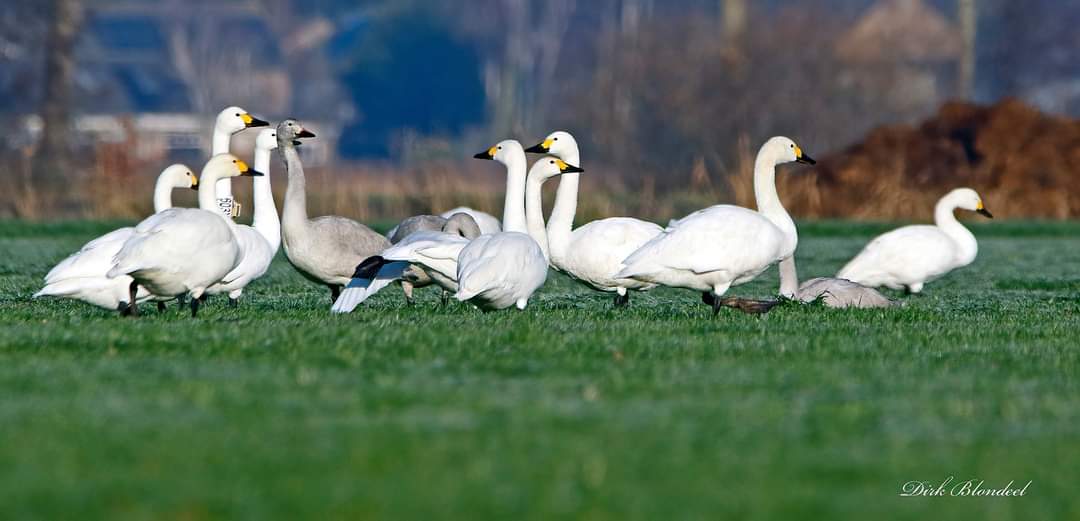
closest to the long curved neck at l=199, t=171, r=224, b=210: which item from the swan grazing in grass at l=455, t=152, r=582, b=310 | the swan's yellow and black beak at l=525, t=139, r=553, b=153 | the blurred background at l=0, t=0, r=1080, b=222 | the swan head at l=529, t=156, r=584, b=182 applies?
the swan grazing in grass at l=455, t=152, r=582, b=310

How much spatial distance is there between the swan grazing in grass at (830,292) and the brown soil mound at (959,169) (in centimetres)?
1401

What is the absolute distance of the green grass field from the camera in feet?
13.8

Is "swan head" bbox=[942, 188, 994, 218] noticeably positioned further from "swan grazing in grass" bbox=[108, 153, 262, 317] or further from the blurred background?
"swan grazing in grass" bbox=[108, 153, 262, 317]

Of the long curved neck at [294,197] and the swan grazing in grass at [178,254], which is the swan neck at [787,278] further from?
the swan grazing in grass at [178,254]

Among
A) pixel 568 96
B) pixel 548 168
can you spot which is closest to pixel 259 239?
pixel 548 168

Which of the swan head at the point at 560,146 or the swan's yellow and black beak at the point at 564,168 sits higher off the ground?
the swan head at the point at 560,146

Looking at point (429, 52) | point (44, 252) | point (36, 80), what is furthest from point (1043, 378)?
point (429, 52)

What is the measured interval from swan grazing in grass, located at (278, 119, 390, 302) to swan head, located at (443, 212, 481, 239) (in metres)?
0.90

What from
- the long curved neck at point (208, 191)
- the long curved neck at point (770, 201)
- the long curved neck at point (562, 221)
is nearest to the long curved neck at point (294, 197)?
the long curved neck at point (208, 191)

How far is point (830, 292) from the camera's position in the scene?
11.0 metres

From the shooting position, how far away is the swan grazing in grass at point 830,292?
10.8 meters

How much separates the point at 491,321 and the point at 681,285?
4.94ft

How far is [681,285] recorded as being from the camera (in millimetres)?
9719

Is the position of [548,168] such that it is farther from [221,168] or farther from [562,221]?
[221,168]
